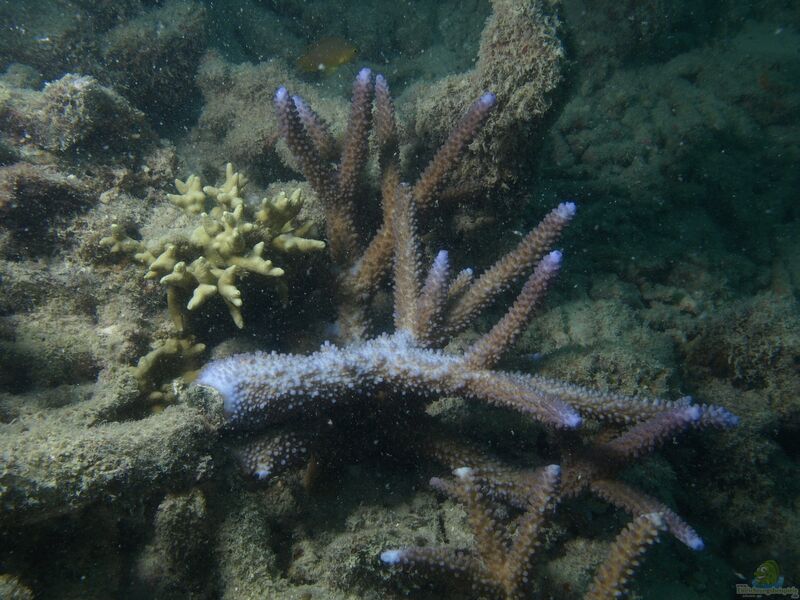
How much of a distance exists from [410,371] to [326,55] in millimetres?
5474

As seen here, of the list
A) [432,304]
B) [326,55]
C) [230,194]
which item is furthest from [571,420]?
[326,55]

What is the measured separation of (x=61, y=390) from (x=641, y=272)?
5.51m

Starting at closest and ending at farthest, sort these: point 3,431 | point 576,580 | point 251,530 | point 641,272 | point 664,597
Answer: point 3,431, point 251,530, point 576,580, point 664,597, point 641,272

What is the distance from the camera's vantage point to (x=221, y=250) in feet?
8.63

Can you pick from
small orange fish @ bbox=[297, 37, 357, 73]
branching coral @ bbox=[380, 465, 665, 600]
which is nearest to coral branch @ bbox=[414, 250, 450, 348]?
branching coral @ bbox=[380, 465, 665, 600]

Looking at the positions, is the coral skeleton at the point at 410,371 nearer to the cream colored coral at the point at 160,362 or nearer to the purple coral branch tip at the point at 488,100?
the purple coral branch tip at the point at 488,100

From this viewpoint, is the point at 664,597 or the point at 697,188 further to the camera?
the point at 697,188

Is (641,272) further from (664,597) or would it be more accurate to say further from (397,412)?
(397,412)

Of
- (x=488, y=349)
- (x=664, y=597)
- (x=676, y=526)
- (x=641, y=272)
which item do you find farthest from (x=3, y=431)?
(x=641, y=272)

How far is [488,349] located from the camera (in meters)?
2.56

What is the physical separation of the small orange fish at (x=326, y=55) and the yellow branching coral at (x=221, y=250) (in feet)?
13.4

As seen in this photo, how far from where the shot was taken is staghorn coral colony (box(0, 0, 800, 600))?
2.07m

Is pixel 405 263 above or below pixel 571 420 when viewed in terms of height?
above

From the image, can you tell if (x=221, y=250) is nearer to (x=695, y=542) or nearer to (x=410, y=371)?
(x=410, y=371)
